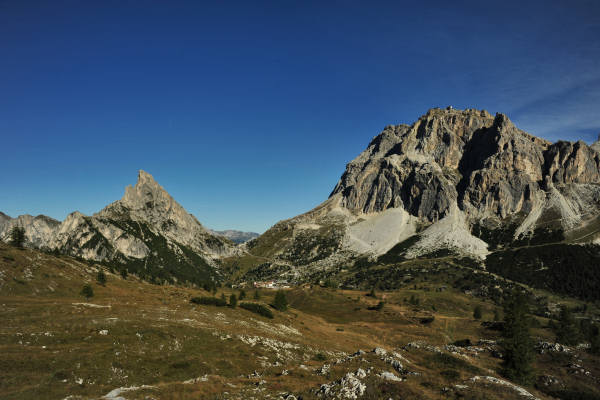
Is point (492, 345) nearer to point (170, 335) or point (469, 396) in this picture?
point (469, 396)

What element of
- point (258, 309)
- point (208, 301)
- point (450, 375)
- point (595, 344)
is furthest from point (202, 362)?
point (595, 344)

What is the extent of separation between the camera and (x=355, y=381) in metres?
28.4

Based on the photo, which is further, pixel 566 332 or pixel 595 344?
pixel 566 332

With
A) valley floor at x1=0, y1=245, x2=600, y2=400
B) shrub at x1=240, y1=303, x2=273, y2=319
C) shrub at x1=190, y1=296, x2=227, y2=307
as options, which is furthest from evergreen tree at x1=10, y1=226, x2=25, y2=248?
shrub at x1=240, y1=303, x2=273, y2=319

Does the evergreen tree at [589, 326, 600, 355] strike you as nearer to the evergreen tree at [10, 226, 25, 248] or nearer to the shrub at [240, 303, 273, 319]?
the shrub at [240, 303, 273, 319]

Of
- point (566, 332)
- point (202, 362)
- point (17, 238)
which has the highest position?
point (17, 238)

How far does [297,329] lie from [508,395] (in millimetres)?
59447

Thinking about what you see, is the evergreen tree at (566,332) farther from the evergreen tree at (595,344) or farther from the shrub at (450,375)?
the shrub at (450,375)

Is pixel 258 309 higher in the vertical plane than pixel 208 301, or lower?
lower

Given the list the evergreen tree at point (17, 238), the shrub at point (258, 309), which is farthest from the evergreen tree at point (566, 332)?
the evergreen tree at point (17, 238)

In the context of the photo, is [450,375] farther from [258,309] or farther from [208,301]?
[208,301]

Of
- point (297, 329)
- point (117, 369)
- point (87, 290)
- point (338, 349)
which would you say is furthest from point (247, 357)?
point (87, 290)

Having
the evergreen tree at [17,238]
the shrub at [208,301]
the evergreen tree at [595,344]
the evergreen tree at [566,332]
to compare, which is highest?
the evergreen tree at [17,238]

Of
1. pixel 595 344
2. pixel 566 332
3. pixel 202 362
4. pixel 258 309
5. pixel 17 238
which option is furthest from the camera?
pixel 17 238
